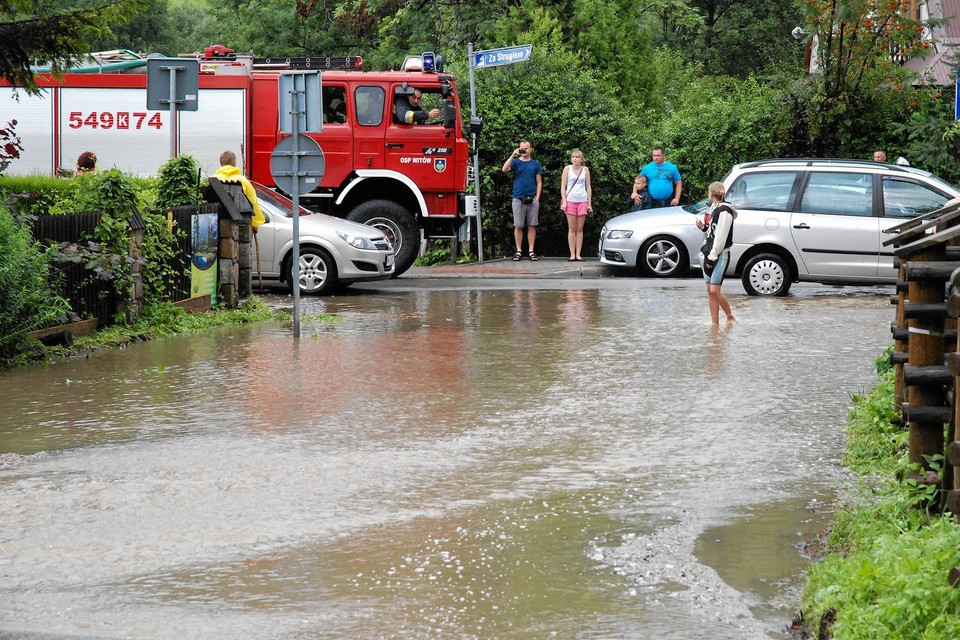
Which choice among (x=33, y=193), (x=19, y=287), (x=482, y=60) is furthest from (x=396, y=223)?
(x=19, y=287)

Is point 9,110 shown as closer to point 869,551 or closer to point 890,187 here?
point 890,187

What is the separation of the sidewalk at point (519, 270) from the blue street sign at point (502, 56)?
3202 mm

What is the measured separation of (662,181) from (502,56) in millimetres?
3273

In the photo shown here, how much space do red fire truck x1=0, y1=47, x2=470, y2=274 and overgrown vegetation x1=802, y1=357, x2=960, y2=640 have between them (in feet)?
44.8

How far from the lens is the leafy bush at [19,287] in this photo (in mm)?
11328

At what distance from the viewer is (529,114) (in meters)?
24.2

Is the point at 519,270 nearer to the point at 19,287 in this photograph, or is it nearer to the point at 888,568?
the point at 19,287

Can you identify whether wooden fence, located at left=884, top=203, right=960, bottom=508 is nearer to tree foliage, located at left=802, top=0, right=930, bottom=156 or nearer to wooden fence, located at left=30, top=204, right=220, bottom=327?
wooden fence, located at left=30, top=204, right=220, bottom=327

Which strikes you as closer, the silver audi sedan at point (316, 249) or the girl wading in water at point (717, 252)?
the girl wading in water at point (717, 252)

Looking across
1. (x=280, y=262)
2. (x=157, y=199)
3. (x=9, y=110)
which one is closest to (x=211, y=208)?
(x=157, y=199)

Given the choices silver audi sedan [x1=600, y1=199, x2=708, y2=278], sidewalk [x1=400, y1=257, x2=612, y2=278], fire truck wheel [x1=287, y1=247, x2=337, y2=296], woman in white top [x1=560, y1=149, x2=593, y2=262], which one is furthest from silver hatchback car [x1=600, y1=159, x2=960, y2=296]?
A: fire truck wheel [x1=287, y1=247, x2=337, y2=296]

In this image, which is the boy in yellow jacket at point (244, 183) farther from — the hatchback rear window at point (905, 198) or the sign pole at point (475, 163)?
the hatchback rear window at point (905, 198)

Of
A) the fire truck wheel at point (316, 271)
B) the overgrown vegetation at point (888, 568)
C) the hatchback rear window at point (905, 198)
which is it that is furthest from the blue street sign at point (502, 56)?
the overgrown vegetation at point (888, 568)

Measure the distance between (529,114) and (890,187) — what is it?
7666 mm
